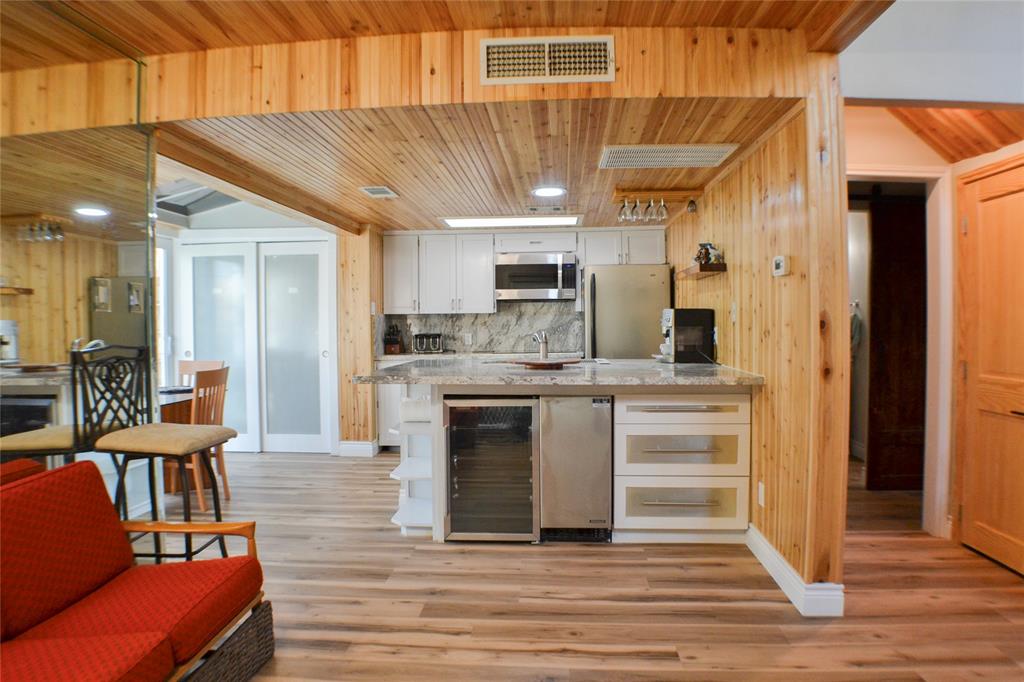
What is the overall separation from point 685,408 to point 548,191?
186 centimetres

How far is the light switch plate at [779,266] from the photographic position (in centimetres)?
229

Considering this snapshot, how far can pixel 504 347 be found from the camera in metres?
5.29

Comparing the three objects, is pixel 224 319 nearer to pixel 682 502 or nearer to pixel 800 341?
pixel 682 502

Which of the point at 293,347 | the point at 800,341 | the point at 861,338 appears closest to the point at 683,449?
the point at 800,341

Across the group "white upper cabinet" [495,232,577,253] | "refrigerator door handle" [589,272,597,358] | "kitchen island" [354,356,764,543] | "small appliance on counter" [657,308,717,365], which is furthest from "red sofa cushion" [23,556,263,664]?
"white upper cabinet" [495,232,577,253]

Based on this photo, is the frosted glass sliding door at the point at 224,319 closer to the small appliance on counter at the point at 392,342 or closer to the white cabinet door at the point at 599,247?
the small appliance on counter at the point at 392,342

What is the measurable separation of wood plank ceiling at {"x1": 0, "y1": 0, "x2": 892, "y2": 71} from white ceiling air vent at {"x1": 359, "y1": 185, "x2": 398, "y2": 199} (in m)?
1.34

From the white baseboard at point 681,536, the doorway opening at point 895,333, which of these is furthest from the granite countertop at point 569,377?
the doorway opening at point 895,333

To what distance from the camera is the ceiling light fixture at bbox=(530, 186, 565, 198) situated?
11.6 ft

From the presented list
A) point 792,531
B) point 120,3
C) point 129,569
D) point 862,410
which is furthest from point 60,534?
point 862,410

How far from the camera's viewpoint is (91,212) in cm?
220

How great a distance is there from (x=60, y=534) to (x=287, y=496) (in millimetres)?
2281

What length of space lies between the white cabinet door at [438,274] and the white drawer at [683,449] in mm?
2769

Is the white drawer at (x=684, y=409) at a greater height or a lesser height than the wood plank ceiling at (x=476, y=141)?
lesser
